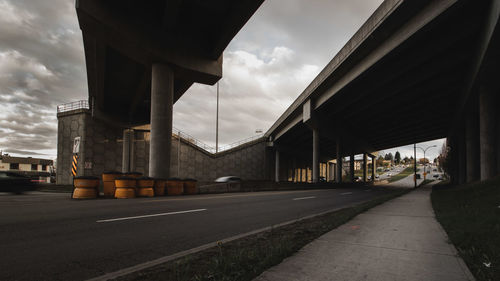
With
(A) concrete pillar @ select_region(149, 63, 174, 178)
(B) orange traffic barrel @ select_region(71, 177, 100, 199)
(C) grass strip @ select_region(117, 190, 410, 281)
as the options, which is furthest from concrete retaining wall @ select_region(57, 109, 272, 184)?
(C) grass strip @ select_region(117, 190, 410, 281)

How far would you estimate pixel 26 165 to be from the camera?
268ft

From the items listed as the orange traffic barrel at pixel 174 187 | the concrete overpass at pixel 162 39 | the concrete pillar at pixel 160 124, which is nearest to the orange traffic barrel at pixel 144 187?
the orange traffic barrel at pixel 174 187

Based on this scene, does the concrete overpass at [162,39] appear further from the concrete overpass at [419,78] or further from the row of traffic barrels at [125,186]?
the concrete overpass at [419,78]

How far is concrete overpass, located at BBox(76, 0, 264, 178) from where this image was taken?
54.4 ft

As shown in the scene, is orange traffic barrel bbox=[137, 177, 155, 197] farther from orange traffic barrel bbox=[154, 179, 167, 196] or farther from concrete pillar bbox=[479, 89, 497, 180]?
concrete pillar bbox=[479, 89, 497, 180]

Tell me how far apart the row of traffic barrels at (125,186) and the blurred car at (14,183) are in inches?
245

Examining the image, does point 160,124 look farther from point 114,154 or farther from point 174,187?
point 114,154

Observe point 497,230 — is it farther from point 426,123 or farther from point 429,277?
point 426,123

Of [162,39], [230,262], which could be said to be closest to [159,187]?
[162,39]

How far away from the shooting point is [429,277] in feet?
10.8

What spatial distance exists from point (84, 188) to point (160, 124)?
758 centimetres

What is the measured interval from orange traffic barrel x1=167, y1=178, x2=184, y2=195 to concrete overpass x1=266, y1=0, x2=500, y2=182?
54.9ft

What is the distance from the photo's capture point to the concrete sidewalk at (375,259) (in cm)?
330

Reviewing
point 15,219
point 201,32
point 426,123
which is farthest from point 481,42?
point 426,123
